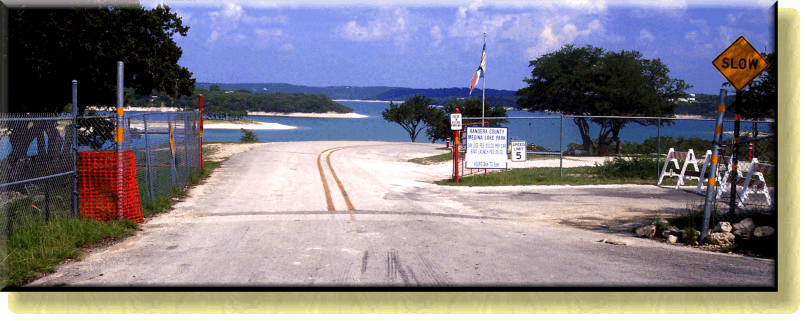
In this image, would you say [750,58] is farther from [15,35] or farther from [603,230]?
[15,35]

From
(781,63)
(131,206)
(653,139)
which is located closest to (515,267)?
(781,63)

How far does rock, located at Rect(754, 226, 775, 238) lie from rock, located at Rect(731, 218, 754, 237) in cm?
19

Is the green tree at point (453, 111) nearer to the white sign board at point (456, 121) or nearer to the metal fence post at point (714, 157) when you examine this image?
the white sign board at point (456, 121)

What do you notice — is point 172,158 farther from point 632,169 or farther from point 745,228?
point 632,169

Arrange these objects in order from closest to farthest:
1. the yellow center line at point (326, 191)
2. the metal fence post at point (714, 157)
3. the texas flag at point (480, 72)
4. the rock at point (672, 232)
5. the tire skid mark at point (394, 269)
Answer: the tire skid mark at point (394, 269) < the metal fence post at point (714, 157) < the rock at point (672, 232) < the yellow center line at point (326, 191) < the texas flag at point (480, 72)

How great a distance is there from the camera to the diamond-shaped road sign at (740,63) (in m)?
8.12

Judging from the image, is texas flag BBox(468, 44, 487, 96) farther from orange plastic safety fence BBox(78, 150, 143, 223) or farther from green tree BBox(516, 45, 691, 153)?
orange plastic safety fence BBox(78, 150, 143, 223)

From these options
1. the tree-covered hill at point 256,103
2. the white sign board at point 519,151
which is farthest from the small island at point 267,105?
the white sign board at point 519,151

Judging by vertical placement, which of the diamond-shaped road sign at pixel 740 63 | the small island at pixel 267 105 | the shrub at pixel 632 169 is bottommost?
the shrub at pixel 632 169

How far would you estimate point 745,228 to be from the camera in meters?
8.88

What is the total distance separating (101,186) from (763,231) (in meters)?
10.5

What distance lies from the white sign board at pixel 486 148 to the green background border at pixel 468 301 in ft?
42.6

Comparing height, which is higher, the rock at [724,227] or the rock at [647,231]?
the rock at [724,227]

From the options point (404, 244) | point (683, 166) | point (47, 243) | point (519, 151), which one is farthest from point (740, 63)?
point (519, 151)
